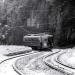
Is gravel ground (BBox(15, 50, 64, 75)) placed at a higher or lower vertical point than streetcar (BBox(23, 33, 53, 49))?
higher

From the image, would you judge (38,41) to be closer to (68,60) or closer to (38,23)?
(68,60)

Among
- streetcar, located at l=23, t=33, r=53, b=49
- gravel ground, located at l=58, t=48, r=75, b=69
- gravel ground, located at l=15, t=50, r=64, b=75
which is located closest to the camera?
gravel ground, located at l=15, t=50, r=64, b=75

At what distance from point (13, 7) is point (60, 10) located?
749 inches

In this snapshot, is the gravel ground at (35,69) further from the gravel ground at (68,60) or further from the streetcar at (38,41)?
the streetcar at (38,41)

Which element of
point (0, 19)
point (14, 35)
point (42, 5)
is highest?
point (42, 5)

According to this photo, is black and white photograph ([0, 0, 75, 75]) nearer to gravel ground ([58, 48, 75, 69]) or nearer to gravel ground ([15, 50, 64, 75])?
gravel ground ([58, 48, 75, 69])

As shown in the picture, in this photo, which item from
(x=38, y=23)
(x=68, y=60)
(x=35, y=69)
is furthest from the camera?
(x=38, y=23)

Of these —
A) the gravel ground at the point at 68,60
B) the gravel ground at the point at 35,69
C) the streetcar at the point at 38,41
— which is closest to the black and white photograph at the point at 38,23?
the streetcar at the point at 38,41

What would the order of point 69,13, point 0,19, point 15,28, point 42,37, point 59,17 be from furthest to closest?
point 0,19
point 15,28
point 59,17
point 69,13
point 42,37

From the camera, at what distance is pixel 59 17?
49.2 meters

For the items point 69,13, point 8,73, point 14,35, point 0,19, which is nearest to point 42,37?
point 69,13

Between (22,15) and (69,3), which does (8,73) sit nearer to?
(69,3)

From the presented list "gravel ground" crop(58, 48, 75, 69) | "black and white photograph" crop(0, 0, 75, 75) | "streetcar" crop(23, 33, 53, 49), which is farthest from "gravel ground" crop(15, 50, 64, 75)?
"black and white photograph" crop(0, 0, 75, 75)

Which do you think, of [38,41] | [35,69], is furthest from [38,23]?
[35,69]
